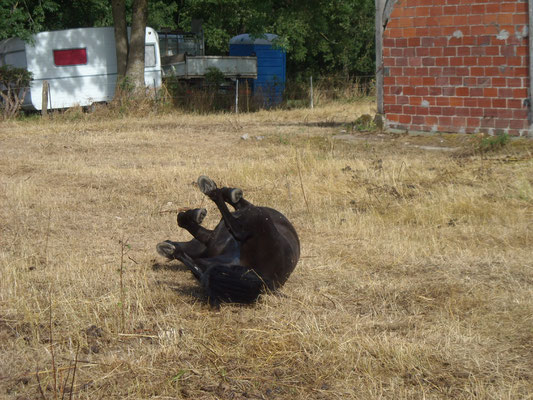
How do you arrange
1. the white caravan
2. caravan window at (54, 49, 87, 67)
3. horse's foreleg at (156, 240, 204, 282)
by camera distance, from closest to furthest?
horse's foreleg at (156, 240, 204, 282)
the white caravan
caravan window at (54, 49, 87, 67)

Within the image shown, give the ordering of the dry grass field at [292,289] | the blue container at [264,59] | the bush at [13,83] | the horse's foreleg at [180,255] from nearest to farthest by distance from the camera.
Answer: the dry grass field at [292,289], the horse's foreleg at [180,255], the bush at [13,83], the blue container at [264,59]

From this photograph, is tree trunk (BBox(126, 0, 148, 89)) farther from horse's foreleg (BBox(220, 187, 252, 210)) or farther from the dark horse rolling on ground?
horse's foreleg (BBox(220, 187, 252, 210))

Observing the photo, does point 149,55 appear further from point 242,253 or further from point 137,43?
point 242,253

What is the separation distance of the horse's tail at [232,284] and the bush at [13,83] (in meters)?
17.1

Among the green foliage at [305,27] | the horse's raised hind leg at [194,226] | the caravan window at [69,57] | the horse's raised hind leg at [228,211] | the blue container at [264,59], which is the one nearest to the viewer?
the horse's raised hind leg at [228,211]


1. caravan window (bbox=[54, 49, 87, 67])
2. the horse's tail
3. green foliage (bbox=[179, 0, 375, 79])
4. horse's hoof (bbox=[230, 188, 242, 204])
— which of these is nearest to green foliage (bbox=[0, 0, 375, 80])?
green foliage (bbox=[179, 0, 375, 79])

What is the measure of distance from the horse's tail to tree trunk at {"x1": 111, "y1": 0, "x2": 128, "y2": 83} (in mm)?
19384

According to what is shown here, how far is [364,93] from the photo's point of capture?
98.2 ft

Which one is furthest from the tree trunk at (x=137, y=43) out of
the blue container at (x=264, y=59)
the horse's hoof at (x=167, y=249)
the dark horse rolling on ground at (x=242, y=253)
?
the dark horse rolling on ground at (x=242, y=253)

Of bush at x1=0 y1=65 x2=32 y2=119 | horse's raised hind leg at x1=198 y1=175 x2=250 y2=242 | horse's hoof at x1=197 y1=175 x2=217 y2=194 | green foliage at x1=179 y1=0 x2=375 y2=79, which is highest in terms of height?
green foliage at x1=179 y1=0 x2=375 y2=79

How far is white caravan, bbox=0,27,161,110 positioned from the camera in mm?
22486

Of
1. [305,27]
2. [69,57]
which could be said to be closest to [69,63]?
[69,57]

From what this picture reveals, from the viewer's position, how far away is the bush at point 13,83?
20344 mm

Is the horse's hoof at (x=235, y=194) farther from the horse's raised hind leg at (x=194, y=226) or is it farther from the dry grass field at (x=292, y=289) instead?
the dry grass field at (x=292, y=289)
